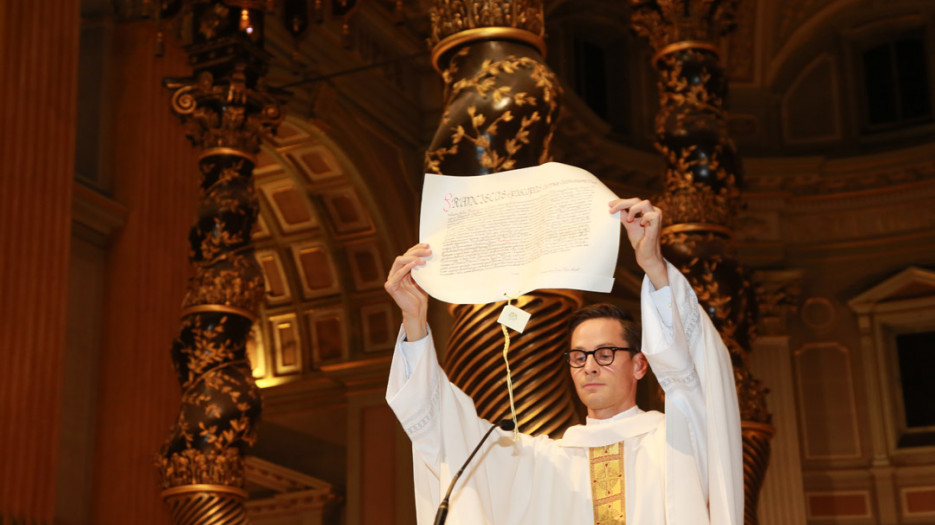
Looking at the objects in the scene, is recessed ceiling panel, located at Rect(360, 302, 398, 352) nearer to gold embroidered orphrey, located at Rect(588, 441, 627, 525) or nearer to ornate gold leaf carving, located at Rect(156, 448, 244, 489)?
ornate gold leaf carving, located at Rect(156, 448, 244, 489)

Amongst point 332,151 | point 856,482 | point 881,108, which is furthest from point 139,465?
point 881,108

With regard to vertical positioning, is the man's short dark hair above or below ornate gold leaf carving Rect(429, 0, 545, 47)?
below

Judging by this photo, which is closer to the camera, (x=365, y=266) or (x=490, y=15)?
(x=490, y=15)

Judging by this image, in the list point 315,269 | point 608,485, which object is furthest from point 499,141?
point 315,269

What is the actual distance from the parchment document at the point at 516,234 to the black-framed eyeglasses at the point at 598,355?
0.51 feet

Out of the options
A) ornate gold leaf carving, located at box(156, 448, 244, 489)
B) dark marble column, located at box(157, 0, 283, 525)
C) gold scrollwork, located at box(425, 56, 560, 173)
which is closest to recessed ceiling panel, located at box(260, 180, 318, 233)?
dark marble column, located at box(157, 0, 283, 525)

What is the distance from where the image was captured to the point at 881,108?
16828 mm

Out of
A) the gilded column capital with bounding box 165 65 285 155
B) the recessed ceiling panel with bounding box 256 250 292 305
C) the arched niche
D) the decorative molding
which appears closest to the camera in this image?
the gilded column capital with bounding box 165 65 285 155

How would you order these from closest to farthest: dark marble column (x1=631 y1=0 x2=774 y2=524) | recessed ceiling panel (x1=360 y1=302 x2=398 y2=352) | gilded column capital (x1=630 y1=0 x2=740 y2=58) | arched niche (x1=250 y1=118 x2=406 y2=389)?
dark marble column (x1=631 y1=0 x2=774 y2=524) < gilded column capital (x1=630 y1=0 x2=740 y2=58) < arched niche (x1=250 y1=118 x2=406 y2=389) < recessed ceiling panel (x1=360 y1=302 x2=398 y2=352)

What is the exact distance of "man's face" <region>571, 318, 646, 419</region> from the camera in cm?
300

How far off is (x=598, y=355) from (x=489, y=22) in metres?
1.52

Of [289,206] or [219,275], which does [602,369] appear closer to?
[219,275]

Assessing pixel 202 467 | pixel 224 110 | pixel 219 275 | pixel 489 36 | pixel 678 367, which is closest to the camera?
pixel 678 367

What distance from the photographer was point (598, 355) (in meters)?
3.00
